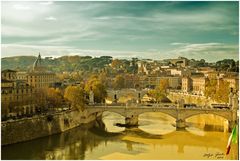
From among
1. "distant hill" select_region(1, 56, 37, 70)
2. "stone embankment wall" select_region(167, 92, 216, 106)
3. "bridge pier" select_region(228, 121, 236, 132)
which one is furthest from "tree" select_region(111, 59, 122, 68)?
"bridge pier" select_region(228, 121, 236, 132)

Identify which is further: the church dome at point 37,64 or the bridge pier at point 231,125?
the church dome at point 37,64

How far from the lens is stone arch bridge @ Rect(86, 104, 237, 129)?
841 centimetres

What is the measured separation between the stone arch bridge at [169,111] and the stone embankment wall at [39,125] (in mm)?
483

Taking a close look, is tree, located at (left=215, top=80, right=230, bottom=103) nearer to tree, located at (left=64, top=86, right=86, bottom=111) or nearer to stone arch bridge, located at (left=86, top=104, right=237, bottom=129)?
stone arch bridge, located at (left=86, top=104, right=237, bottom=129)

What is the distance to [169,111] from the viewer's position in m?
8.80

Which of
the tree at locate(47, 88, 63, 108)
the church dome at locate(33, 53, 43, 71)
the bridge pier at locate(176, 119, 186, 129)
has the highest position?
the church dome at locate(33, 53, 43, 71)

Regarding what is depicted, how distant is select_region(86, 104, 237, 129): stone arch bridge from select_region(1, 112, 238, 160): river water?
0.21 metres

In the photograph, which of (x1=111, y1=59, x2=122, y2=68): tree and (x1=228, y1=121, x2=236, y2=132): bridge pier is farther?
(x1=111, y1=59, x2=122, y2=68): tree

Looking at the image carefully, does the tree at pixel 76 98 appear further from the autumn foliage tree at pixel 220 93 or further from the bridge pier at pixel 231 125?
the autumn foliage tree at pixel 220 93

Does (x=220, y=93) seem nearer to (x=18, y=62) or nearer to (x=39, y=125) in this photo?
(x=39, y=125)

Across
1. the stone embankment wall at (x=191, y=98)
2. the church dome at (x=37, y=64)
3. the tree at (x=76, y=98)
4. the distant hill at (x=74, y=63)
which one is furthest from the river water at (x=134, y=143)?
the distant hill at (x=74, y=63)

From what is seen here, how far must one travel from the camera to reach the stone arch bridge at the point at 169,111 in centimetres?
841

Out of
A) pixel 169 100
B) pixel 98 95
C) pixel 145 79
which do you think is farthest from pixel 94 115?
pixel 145 79

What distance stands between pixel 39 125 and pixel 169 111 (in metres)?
2.68
